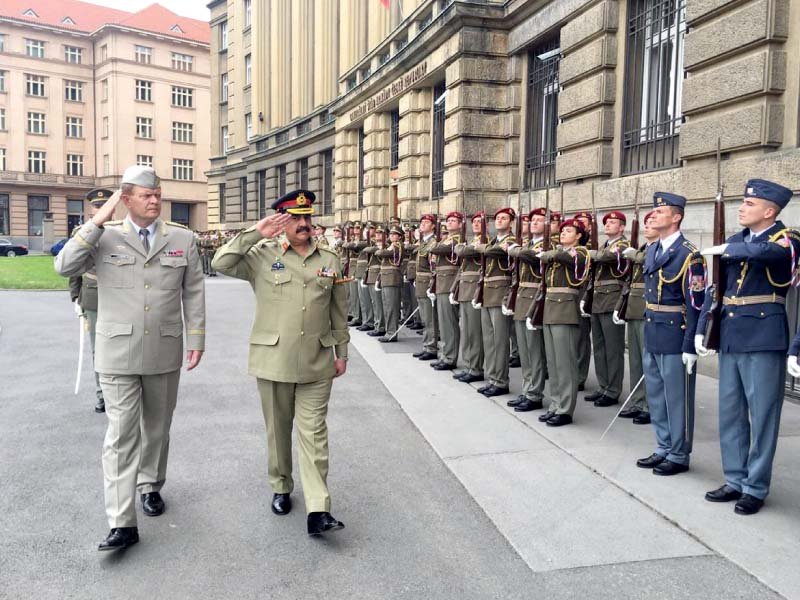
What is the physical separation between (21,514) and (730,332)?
14.5 feet

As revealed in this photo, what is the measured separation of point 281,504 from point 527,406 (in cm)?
324

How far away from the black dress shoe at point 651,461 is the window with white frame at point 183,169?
58393mm

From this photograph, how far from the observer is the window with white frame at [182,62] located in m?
59.3

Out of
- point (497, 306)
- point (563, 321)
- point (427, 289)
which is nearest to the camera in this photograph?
point (563, 321)

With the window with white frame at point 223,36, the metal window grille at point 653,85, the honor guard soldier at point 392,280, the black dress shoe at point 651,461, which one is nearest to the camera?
the black dress shoe at point 651,461

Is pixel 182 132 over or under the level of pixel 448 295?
over

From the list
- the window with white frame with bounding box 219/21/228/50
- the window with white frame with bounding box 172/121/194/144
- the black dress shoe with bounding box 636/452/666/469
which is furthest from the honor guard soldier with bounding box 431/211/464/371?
the window with white frame with bounding box 172/121/194/144

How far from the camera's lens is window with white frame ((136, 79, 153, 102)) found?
190 ft

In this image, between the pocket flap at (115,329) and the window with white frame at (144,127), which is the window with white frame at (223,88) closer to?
the window with white frame at (144,127)

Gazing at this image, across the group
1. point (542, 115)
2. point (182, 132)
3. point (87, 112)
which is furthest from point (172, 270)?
point (87, 112)

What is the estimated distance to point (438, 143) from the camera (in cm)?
1675

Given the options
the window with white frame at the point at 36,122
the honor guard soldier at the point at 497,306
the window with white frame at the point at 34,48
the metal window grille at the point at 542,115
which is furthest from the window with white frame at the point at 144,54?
the honor guard soldier at the point at 497,306

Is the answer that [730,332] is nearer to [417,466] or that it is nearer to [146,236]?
[417,466]

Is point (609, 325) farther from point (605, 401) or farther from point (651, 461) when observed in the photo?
point (651, 461)
